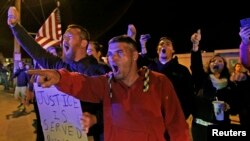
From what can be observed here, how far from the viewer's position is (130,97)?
3.07 metres

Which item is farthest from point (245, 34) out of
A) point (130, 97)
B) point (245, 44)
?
point (130, 97)

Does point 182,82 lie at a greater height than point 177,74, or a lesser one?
lesser

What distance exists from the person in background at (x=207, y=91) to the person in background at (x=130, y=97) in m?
1.83

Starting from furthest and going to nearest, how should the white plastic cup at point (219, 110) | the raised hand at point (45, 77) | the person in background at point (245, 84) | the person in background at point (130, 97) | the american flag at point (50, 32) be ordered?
the american flag at point (50, 32), the white plastic cup at point (219, 110), the person in background at point (245, 84), the person in background at point (130, 97), the raised hand at point (45, 77)

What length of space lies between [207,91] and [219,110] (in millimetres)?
484

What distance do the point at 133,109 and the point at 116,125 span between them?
211 mm

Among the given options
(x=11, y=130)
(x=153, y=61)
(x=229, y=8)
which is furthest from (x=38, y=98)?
(x=229, y=8)

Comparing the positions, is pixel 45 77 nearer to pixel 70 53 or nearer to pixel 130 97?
pixel 130 97

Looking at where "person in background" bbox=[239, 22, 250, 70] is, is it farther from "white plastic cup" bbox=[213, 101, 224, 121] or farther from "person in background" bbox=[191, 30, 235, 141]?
"person in background" bbox=[191, 30, 235, 141]

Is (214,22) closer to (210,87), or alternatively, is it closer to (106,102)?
(210,87)

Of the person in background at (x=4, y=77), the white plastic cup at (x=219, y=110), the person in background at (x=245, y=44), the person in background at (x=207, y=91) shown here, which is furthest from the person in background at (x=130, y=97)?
the person in background at (x=4, y=77)

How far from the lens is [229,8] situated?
3156cm

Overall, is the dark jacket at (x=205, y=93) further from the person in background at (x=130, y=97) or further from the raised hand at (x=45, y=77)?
the raised hand at (x=45, y=77)

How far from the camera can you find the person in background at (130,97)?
3.02 meters
